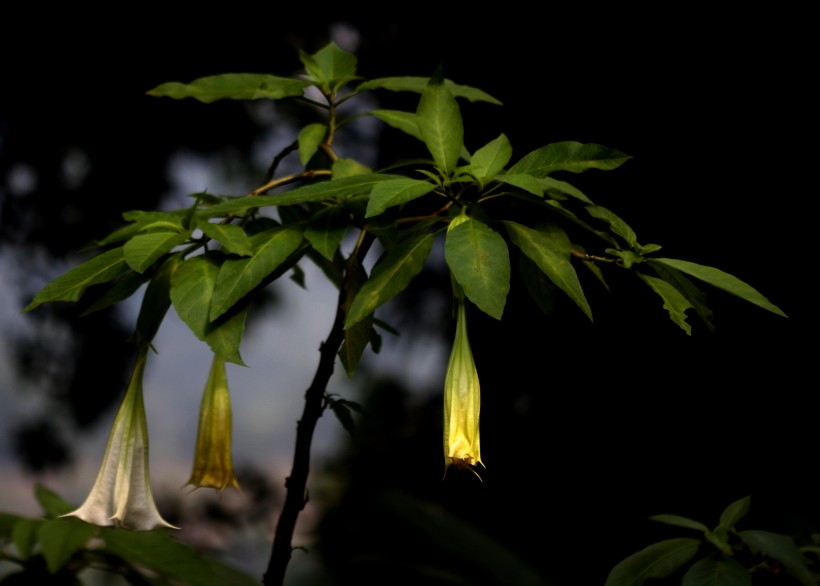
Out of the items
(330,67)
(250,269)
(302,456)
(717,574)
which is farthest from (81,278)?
(717,574)

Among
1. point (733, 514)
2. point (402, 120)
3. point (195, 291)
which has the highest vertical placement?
point (402, 120)

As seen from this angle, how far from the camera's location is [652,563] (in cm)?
79

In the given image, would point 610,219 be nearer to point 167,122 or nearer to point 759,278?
point 759,278

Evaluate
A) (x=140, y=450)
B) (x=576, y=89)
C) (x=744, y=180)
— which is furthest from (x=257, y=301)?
(x=140, y=450)

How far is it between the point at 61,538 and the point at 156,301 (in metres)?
0.20

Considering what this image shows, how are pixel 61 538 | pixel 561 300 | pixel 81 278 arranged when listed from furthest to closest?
pixel 561 300 → pixel 81 278 → pixel 61 538

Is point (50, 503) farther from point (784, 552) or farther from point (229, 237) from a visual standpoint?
point (784, 552)

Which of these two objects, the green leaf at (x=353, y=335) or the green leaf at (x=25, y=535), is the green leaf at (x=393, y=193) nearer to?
the green leaf at (x=353, y=335)

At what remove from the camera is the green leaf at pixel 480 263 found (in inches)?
22.6

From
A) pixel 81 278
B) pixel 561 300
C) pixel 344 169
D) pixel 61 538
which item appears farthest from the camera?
pixel 561 300

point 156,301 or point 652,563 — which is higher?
point 156,301

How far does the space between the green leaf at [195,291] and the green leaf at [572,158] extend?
0.86 feet

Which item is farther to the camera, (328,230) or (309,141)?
(309,141)

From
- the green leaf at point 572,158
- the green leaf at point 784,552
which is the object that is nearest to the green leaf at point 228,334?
the green leaf at point 572,158
